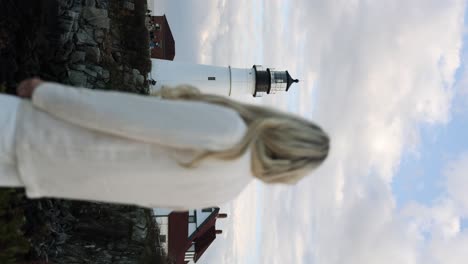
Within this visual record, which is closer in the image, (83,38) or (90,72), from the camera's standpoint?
(90,72)

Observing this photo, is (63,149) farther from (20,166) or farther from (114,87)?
(114,87)

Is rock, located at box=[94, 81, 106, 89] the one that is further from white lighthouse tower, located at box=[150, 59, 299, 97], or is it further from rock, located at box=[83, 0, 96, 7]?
white lighthouse tower, located at box=[150, 59, 299, 97]

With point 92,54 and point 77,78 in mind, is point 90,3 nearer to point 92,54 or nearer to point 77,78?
point 92,54

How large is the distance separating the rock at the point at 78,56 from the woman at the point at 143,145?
8.13 metres

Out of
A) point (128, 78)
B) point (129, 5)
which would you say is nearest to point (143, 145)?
point (128, 78)

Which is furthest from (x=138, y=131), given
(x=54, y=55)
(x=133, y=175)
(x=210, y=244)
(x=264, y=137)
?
A: (x=210, y=244)

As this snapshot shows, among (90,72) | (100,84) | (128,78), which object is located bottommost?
(100,84)

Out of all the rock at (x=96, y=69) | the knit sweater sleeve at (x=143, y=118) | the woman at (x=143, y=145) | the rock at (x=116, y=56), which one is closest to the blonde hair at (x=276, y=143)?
the woman at (x=143, y=145)

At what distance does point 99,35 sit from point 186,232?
1074cm

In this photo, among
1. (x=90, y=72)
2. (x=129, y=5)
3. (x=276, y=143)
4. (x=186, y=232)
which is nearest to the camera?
→ (x=276, y=143)

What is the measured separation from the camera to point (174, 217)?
61.5ft

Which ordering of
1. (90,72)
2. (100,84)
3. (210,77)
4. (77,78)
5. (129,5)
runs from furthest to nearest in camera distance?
1. (210,77)
2. (129,5)
3. (100,84)
4. (90,72)
5. (77,78)

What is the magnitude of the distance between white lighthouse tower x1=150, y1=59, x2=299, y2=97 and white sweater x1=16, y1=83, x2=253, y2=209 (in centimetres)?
1638

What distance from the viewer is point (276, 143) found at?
2.93 meters
